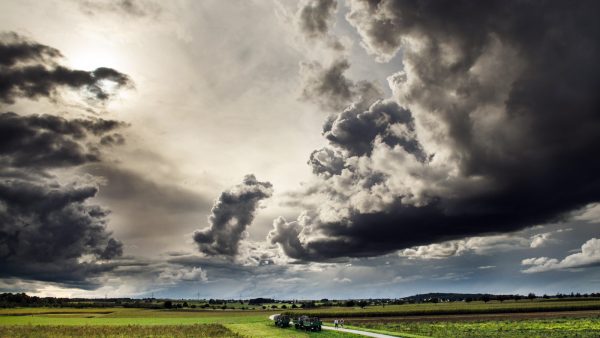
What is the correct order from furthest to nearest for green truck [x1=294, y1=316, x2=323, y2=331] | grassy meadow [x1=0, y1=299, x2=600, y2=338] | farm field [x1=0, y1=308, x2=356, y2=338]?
1. green truck [x1=294, y1=316, x2=323, y2=331]
2. farm field [x1=0, y1=308, x2=356, y2=338]
3. grassy meadow [x1=0, y1=299, x2=600, y2=338]

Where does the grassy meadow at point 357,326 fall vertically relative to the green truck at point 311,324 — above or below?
below

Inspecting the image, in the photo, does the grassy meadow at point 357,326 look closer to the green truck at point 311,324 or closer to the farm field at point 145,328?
the farm field at point 145,328

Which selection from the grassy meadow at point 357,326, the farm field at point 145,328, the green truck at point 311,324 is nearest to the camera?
the grassy meadow at point 357,326

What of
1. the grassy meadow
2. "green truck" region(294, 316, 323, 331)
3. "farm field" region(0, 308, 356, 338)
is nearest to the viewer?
the grassy meadow

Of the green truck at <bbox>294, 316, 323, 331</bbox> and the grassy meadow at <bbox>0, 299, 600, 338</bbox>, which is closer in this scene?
the grassy meadow at <bbox>0, 299, 600, 338</bbox>

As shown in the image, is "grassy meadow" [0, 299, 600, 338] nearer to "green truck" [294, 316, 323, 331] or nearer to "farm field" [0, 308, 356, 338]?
"farm field" [0, 308, 356, 338]

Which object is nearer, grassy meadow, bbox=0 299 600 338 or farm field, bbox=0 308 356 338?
grassy meadow, bbox=0 299 600 338

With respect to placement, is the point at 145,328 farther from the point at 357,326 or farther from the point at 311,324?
the point at 357,326

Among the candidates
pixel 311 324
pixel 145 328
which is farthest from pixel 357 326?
pixel 145 328

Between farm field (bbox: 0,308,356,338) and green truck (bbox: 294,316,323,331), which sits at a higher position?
green truck (bbox: 294,316,323,331)

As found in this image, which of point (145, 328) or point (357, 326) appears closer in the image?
point (145, 328)

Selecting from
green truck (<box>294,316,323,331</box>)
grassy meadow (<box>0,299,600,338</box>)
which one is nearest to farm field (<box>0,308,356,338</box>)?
grassy meadow (<box>0,299,600,338</box>)

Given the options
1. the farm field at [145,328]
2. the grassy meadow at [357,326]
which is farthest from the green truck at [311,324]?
the farm field at [145,328]

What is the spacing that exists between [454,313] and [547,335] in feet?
242
